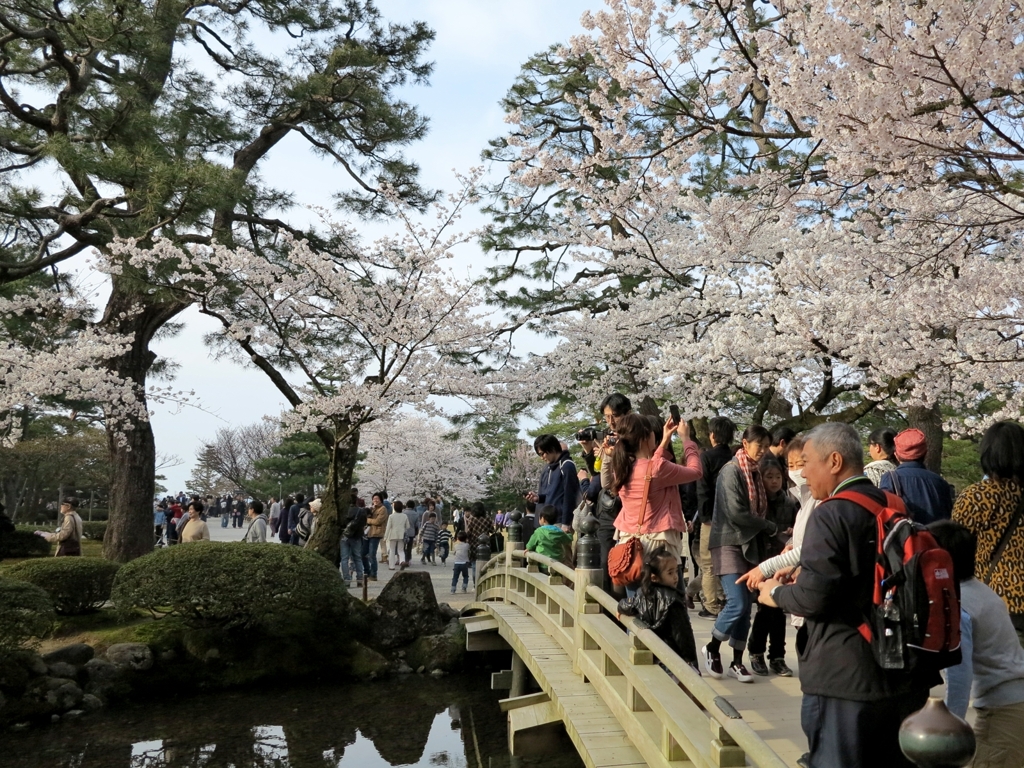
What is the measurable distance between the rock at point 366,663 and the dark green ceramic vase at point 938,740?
9916 mm

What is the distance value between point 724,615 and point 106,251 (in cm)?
1088

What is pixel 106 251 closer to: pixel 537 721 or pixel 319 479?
pixel 537 721

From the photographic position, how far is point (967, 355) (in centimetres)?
927

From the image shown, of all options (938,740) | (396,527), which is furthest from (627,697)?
(396,527)

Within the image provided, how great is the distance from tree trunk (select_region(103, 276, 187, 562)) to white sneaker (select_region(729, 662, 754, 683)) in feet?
38.7

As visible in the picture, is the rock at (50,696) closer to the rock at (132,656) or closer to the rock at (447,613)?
the rock at (132,656)

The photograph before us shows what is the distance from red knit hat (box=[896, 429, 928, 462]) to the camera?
469 cm

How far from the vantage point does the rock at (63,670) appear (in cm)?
934

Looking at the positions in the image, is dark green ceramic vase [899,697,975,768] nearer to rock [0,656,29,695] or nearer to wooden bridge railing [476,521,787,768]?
wooden bridge railing [476,521,787,768]

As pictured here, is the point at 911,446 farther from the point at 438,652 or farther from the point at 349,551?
the point at 349,551

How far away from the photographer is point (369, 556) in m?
14.3

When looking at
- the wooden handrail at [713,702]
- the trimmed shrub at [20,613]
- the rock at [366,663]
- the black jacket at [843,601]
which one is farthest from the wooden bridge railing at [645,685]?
the trimmed shrub at [20,613]

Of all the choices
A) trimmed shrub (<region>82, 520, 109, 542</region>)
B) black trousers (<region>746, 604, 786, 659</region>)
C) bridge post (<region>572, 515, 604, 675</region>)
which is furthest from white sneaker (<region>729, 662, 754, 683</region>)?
trimmed shrub (<region>82, 520, 109, 542</region>)

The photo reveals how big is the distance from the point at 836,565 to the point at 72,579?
35.4ft
